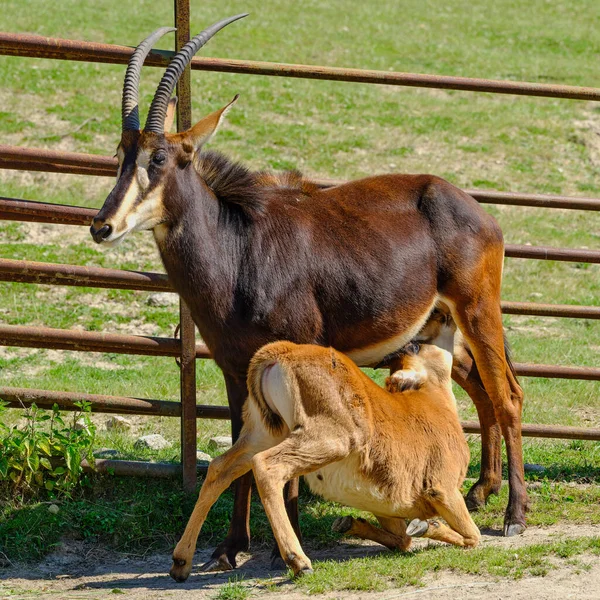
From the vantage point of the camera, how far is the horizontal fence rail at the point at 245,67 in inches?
238

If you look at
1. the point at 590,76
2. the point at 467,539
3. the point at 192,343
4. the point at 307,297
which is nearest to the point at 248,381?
the point at 307,297

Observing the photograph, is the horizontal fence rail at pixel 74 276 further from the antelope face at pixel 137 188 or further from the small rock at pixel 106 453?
the small rock at pixel 106 453

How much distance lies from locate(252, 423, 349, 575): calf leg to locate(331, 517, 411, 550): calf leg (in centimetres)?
64

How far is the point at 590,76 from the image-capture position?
777 inches

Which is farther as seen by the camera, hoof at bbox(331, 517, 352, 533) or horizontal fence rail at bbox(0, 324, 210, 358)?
horizontal fence rail at bbox(0, 324, 210, 358)

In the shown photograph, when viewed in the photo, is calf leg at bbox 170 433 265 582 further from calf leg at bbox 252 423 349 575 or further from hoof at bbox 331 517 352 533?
hoof at bbox 331 517 352 533

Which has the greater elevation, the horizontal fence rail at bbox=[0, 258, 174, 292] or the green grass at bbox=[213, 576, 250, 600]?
the horizontal fence rail at bbox=[0, 258, 174, 292]

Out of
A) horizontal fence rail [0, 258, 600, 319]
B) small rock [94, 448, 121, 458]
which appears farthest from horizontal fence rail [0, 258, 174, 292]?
small rock [94, 448, 121, 458]

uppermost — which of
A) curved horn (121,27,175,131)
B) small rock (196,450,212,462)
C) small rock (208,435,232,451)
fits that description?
curved horn (121,27,175,131)

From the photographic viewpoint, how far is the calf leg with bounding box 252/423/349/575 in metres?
5.05

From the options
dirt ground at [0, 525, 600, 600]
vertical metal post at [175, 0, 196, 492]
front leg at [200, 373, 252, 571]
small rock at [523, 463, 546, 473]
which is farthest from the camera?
small rock at [523, 463, 546, 473]

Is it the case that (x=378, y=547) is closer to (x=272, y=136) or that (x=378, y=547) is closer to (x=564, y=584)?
(x=564, y=584)

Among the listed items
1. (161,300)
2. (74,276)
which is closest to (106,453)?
(74,276)

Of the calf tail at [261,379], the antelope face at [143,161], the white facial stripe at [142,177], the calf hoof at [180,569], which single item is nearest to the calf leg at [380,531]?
the calf tail at [261,379]
